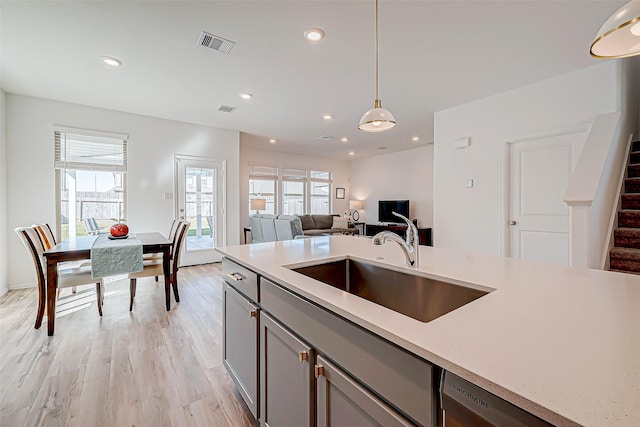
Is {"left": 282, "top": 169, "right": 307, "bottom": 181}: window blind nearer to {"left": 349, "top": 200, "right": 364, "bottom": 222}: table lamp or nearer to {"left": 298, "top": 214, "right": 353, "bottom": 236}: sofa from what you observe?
{"left": 298, "top": 214, "right": 353, "bottom": 236}: sofa

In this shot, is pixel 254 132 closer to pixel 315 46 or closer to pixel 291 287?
pixel 315 46

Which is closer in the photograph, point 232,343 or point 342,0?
point 232,343

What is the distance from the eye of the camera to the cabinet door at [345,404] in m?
0.75

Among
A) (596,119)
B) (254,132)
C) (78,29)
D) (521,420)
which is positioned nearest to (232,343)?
(521,420)

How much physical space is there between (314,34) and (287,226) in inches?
131

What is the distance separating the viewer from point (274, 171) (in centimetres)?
791

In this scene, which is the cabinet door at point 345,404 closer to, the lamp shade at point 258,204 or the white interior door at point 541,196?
the white interior door at point 541,196

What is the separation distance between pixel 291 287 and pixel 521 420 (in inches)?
30.6

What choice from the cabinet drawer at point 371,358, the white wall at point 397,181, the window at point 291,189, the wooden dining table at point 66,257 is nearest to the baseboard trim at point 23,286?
the wooden dining table at point 66,257

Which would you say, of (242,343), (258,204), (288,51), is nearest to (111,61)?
(288,51)

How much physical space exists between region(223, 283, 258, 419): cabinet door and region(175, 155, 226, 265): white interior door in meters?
3.69

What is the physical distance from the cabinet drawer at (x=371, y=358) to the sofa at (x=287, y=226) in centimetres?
397

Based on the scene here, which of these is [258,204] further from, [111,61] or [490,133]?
[490,133]

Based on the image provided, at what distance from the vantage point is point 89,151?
4.34m
